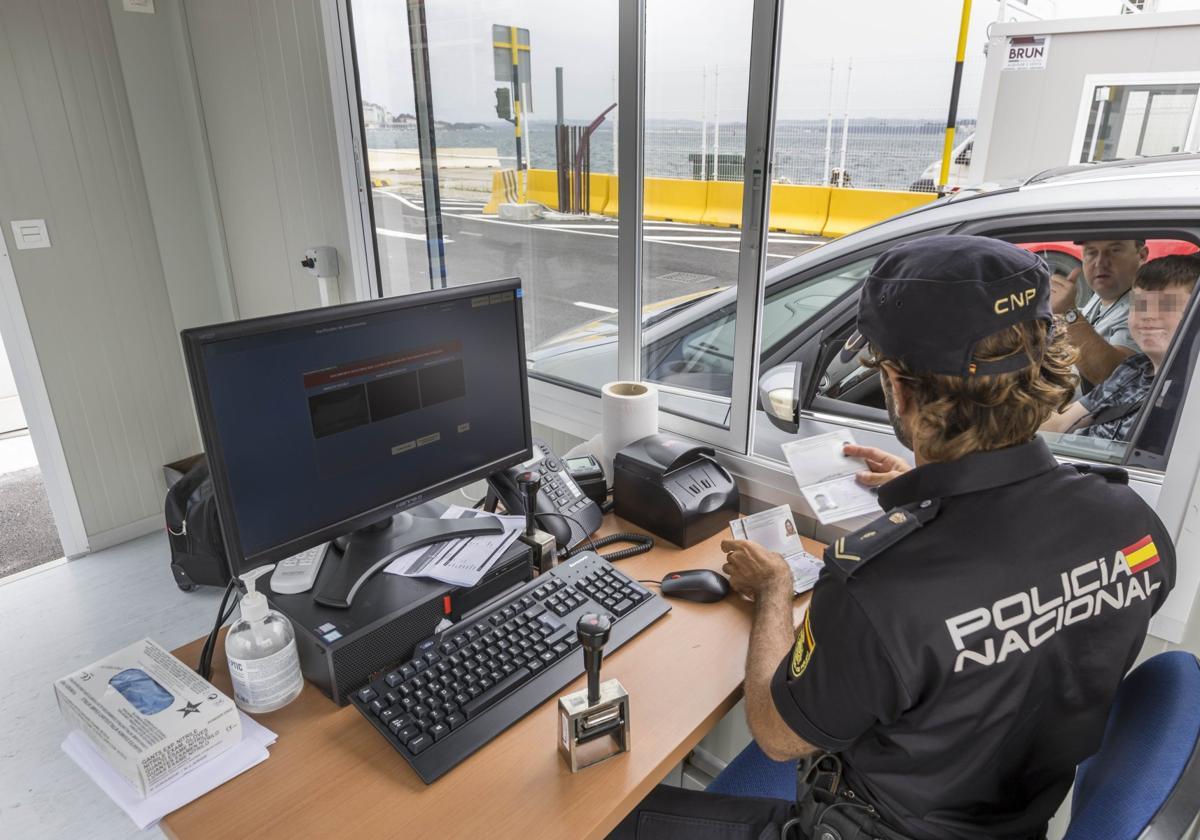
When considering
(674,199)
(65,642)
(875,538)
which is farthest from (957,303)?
(65,642)

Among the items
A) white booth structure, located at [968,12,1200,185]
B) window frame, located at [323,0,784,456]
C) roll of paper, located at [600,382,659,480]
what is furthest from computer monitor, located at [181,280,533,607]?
white booth structure, located at [968,12,1200,185]

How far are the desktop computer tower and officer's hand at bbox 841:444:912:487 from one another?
2.62 feet

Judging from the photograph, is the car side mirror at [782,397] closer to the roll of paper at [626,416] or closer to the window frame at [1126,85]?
the roll of paper at [626,416]

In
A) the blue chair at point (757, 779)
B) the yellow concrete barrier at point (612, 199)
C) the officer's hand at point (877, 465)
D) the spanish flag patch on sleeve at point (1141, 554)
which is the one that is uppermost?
the yellow concrete barrier at point (612, 199)

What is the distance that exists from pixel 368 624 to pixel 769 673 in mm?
609

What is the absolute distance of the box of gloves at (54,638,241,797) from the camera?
93 cm

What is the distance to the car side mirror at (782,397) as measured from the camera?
176cm

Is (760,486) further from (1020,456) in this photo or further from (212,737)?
(212,737)

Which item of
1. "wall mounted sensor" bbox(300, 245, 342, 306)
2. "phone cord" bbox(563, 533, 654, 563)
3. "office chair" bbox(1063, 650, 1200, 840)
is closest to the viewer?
"office chair" bbox(1063, 650, 1200, 840)

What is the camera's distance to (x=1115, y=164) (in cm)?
153

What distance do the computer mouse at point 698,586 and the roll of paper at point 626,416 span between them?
1.38 ft

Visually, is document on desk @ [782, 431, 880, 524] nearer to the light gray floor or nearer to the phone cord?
the phone cord

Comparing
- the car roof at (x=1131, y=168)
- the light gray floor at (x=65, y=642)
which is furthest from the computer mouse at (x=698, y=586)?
the light gray floor at (x=65, y=642)

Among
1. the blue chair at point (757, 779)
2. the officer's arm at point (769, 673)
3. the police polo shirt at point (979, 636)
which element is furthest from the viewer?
the blue chair at point (757, 779)
